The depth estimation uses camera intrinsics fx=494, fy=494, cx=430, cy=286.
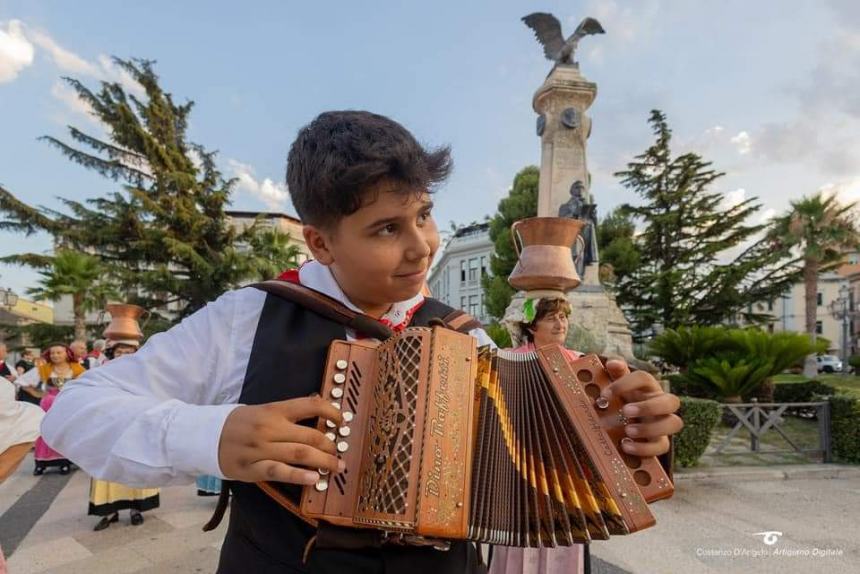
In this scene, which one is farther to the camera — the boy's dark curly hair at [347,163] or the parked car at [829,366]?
the parked car at [829,366]

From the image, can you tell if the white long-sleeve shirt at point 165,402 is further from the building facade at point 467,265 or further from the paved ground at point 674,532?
the building facade at point 467,265

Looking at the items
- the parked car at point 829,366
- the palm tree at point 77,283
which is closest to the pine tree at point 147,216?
the palm tree at point 77,283

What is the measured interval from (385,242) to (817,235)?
25684 mm

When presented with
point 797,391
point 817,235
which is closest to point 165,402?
point 797,391

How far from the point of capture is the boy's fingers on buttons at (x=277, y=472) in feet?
2.90

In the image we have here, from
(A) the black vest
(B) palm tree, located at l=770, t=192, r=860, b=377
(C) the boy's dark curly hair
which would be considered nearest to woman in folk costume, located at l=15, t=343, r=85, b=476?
(A) the black vest

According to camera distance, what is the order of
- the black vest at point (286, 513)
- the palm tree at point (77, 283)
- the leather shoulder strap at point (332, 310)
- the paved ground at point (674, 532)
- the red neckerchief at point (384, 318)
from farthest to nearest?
the palm tree at point (77, 283), the paved ground at point (674, 532), the red neckerchief at point (384, 318), the leather shoulder strap at point (332, 310), the black vest at point (286, 513)

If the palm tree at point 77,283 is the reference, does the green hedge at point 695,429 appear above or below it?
below

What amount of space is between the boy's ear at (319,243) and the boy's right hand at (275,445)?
424 mm

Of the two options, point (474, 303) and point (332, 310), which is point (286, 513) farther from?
point (474, 303)

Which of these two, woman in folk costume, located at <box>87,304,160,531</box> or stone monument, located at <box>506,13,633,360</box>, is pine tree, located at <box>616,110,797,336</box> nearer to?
stone monument, located at <box>506,13,633,360</box>

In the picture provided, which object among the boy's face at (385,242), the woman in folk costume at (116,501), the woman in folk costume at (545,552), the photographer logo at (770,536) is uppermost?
the boy's face at (385,242)

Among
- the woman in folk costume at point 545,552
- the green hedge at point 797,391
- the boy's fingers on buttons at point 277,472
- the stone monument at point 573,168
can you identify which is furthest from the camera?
the stone monument at point 573,168

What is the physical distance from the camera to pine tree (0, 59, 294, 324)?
19.8 m
